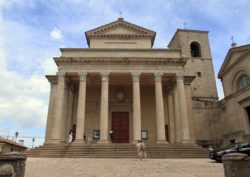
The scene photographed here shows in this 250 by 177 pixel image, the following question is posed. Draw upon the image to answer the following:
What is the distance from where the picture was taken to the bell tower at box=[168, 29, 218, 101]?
3056cm

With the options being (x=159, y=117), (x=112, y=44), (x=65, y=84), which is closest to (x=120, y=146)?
(x=159, y=117)

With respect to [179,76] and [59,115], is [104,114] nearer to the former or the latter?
[59,115]

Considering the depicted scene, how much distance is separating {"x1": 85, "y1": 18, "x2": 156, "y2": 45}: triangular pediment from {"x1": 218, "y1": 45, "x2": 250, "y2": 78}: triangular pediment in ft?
31.9

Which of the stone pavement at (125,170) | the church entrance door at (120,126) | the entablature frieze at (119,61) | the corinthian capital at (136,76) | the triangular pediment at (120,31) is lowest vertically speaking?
the stone pavement at (125,170)

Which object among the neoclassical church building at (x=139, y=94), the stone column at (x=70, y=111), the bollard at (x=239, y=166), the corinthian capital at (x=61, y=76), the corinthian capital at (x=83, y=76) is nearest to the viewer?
the bollard at (x=239, y=166)

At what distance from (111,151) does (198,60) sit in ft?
67.7

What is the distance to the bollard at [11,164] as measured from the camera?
445 centimetres

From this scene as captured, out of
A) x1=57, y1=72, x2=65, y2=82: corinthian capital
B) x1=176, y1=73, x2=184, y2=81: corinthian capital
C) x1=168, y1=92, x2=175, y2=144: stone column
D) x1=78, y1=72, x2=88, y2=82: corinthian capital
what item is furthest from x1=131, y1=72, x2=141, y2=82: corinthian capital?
x1=57, y1=72, x2=65, y2=82: corinthian capital

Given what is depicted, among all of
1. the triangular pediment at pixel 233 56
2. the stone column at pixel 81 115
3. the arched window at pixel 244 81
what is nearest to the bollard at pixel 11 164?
the stone column at pixel 81 115

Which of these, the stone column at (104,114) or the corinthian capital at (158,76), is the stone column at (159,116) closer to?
the corinthian capital at (158,76)

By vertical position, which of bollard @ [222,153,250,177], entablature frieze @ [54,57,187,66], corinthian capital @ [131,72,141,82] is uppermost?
entablature frieze @ [54,57,187,66]

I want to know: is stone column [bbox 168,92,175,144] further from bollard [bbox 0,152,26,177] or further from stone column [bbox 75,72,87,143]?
bollard [bbox 0,152,26,177]

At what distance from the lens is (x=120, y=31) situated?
2697cm

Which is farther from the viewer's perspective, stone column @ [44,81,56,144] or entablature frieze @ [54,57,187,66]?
stone column @ [44,81,56,144]
